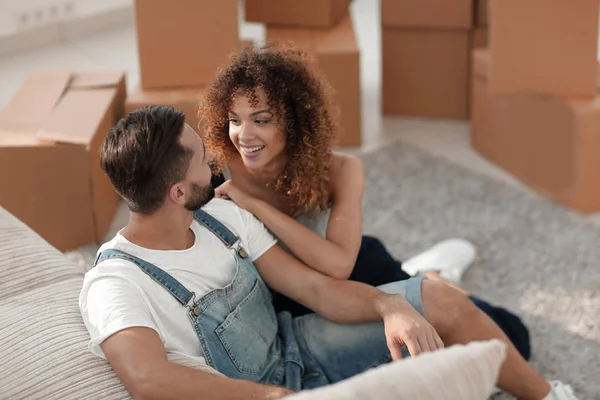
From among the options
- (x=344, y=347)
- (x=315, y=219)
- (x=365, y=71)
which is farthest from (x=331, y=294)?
(x=365, y=71)

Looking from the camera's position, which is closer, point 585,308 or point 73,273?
point 73,273

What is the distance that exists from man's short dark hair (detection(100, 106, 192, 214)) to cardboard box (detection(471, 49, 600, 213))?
1734 millimetres

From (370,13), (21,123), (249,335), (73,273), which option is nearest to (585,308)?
(249,335)

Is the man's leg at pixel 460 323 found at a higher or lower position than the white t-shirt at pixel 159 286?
lower

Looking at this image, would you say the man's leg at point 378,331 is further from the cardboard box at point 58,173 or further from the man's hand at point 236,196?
the cardboard box at point 58,173

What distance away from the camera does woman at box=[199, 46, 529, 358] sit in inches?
79.5

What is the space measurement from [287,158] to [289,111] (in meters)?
0.13

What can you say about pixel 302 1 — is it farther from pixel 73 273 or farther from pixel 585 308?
pixel 73 273

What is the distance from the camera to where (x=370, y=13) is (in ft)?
17.4

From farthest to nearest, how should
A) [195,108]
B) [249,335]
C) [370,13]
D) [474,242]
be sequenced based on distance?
[370,13], [195,108], [474,242], [249,335]

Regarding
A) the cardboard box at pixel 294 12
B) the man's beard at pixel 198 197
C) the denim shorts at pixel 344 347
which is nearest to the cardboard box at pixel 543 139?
the cardboard box at pixel 294 12

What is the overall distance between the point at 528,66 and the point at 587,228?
557 millimetres

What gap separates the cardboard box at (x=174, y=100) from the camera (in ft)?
10.5

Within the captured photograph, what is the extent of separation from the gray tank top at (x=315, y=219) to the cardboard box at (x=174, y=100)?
1019 mm
